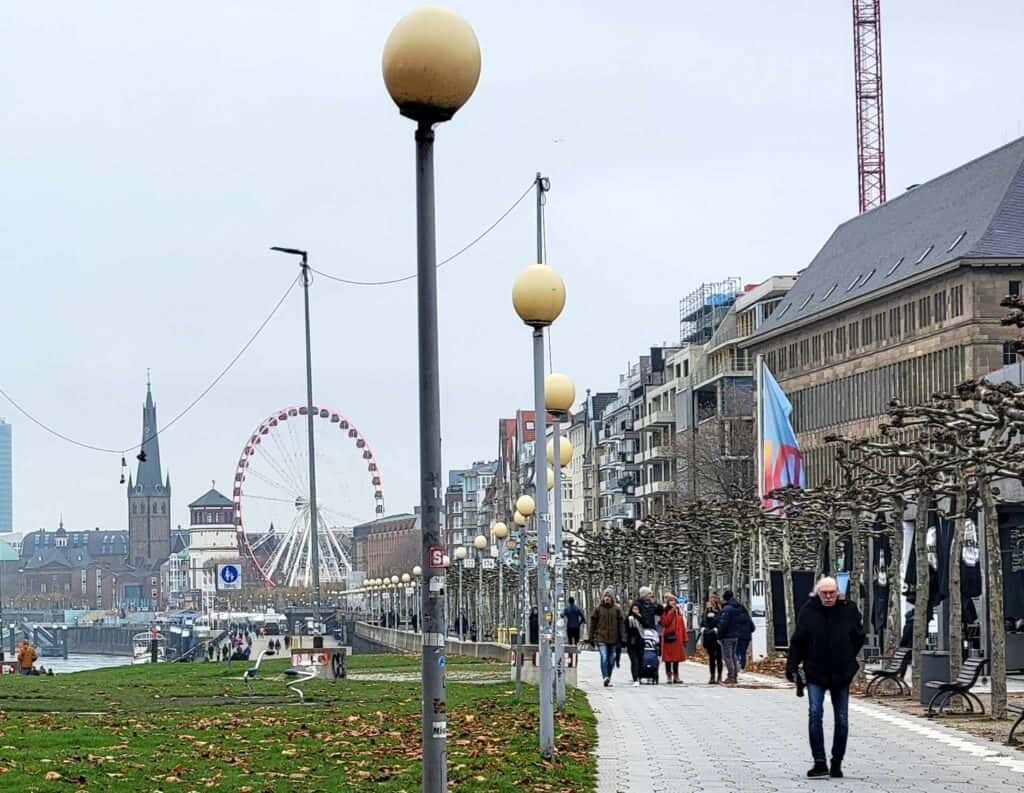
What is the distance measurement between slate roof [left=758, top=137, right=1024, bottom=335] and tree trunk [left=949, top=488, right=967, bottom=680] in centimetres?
7090

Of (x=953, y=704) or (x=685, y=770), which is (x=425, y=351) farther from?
(x=953, y=704)

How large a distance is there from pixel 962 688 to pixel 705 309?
449ft

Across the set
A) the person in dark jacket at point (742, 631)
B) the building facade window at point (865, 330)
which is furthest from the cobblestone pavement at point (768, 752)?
the building facade window at point (865, 330)

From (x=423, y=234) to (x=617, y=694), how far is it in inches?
1124

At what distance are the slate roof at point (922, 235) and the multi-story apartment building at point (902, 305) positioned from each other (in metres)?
0.09

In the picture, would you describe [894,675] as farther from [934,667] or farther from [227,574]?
[227,574]

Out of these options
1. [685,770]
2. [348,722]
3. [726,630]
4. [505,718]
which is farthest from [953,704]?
[726,630]

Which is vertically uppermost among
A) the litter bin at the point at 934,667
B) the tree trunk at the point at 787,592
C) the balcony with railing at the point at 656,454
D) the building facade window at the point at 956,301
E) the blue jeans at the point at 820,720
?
the building facade window at the point at 956,301

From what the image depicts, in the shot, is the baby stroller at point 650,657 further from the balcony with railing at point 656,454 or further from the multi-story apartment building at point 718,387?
the balcony with railing at point 656,454

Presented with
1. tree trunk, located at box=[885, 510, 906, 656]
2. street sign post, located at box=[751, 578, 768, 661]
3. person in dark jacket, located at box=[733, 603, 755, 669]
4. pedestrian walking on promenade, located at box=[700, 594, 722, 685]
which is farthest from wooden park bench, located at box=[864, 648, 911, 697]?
street sign post, located at box=[751, 578, 768, 661]

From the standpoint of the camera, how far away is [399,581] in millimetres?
171875

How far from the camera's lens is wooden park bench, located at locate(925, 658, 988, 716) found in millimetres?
29828

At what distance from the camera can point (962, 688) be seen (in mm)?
29719

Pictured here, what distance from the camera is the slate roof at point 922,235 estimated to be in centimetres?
10625
